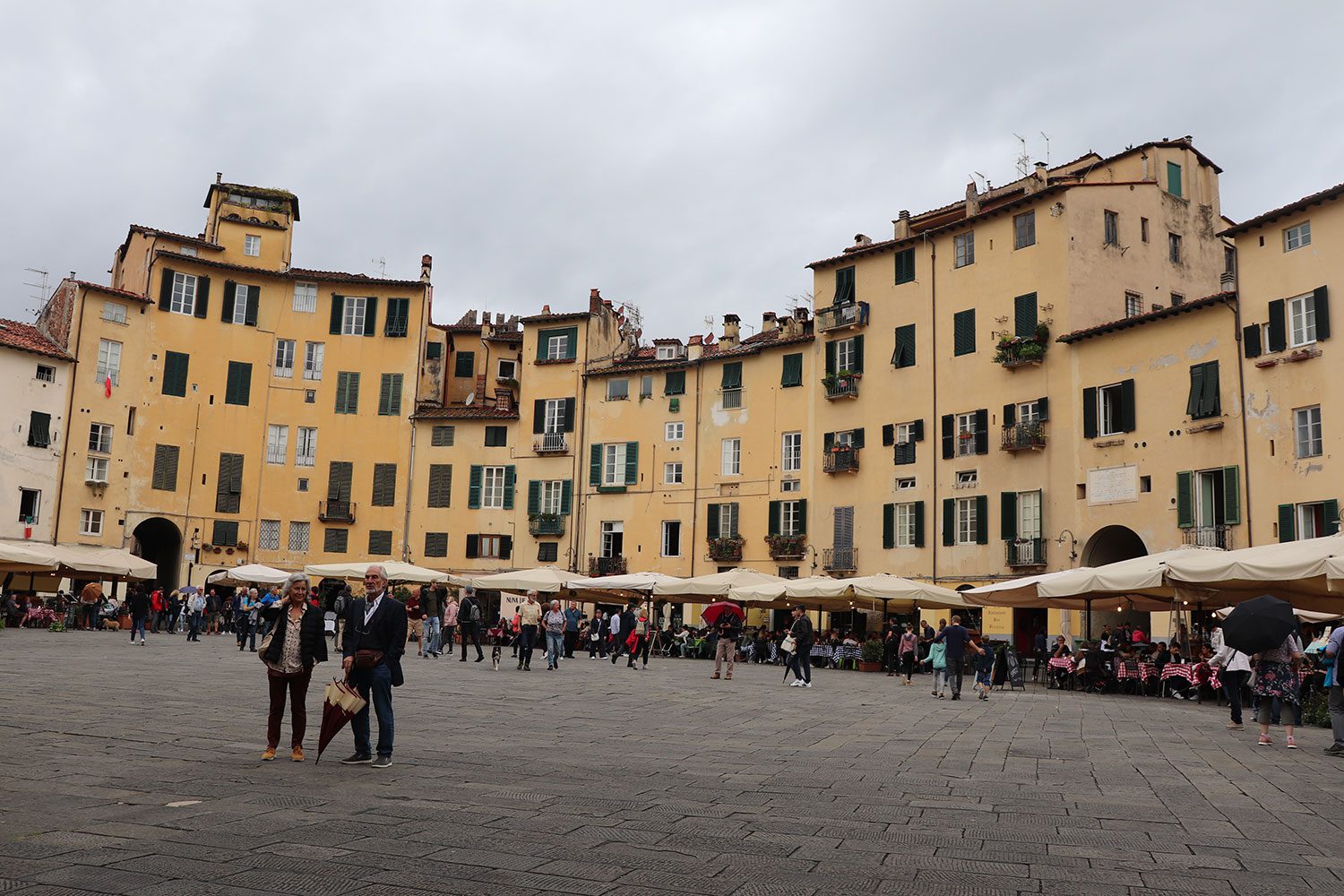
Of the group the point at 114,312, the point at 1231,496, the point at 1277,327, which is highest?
the point at 114,312

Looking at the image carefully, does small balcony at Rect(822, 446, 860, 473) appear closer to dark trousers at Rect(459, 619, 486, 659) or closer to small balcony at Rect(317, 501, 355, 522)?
dark trousers at Rect(459, 619, 486, 659)

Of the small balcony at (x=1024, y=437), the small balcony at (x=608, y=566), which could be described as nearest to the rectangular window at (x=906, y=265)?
the small balcony at (x=1024, y=437)

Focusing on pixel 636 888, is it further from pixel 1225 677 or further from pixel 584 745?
pixel 1225 677

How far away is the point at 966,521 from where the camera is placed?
39781 millimetres

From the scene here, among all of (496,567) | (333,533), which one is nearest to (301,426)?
(333,533)

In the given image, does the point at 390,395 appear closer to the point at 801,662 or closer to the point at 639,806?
the point at 801,662

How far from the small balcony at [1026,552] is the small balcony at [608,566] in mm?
17683

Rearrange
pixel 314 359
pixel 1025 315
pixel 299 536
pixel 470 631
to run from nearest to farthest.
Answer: pixel 470 631, pixel 1025 315, pixel 299 536, pixel 314 359

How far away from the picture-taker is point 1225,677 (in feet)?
57.9

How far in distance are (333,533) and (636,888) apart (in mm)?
49425

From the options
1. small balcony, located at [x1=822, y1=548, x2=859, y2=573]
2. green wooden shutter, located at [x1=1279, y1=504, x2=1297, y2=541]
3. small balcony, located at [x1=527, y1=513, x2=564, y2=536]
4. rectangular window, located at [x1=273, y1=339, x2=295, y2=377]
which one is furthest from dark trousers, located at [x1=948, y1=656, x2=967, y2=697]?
rectangular window, located at [x1=273, y1=339, x2=295, y2=377]

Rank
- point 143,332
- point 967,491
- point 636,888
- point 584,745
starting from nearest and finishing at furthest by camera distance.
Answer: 1. point 636,888
2. point 584,745
3. point 967,491
4. point 143,332

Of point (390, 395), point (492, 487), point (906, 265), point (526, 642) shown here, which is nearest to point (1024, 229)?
point (906, 265)

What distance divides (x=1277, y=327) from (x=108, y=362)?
141 feet
